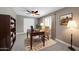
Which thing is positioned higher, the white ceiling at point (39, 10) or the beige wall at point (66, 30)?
the white ceiling at point (39, 10)

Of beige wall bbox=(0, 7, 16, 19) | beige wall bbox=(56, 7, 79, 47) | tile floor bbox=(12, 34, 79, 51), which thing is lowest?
tile floor bbox=(12, 34, 79, 51)

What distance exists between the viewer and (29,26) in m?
2.21

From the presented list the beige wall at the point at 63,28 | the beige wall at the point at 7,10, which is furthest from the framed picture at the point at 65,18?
the beige wall at the point at 7,10

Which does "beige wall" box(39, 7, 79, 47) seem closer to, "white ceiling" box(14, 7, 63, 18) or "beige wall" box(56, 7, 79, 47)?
"beige wall" box(56, 7, 79, 47)

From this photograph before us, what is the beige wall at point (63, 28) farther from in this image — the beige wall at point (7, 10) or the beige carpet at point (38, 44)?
the beige wall at point (7, 10)

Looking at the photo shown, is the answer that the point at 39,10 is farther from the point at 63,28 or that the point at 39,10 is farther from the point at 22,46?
the point at 22,46

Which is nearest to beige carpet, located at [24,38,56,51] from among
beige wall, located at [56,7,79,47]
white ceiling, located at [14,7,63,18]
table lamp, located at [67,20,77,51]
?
beige wall, located at [56,7,79,47]

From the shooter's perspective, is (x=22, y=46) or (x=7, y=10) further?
(x=22, y=46)

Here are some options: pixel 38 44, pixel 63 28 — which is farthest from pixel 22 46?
pixel 63 28

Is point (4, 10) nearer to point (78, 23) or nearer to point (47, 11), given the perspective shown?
point (47, 11)

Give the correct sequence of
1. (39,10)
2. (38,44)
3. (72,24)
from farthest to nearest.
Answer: (38,44), (39,10), (72,24)

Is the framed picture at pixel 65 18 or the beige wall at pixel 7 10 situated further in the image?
the framed picture at pixel 65 18
